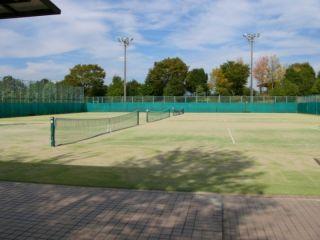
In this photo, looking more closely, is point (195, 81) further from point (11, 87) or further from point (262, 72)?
point (11, 87)

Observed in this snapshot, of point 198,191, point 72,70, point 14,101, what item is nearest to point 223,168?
point 198,191

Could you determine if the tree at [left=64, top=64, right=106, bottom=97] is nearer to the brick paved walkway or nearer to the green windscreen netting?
the green windscreen netting

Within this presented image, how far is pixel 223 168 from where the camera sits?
10.1 m

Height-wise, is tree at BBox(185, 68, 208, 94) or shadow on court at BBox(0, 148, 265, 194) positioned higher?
tree at BBox(185, 68, 208, 94)

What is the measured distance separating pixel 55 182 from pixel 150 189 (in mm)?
1994

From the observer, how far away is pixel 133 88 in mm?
96062

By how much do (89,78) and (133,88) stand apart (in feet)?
35.2

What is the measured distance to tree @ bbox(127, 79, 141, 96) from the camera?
9294 cm

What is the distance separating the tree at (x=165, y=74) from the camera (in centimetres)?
9112

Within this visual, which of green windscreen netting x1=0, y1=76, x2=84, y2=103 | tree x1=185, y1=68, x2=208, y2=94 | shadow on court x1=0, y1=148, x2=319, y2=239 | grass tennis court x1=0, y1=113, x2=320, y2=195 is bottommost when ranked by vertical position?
grass tennis court x1=0, y1=113, x2=320, y2=195

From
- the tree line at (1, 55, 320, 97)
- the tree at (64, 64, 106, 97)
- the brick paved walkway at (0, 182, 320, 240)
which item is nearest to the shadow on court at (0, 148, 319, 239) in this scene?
the brick paved walkway at (0, 182, 320, 240)

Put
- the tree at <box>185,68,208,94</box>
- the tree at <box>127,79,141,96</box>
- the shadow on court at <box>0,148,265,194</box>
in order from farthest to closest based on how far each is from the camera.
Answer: the tree at <box>127,79,141,96</box>
the tree at <box>185,68,208,94</box>
the shadow on court at <box>0,148,265,194</box>

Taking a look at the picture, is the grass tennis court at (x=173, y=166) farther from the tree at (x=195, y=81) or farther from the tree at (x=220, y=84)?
the tree at (x=195, y=81)

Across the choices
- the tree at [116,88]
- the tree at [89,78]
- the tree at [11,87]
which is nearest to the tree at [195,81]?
the tree at [116,88]
